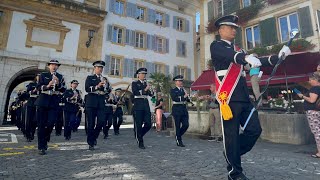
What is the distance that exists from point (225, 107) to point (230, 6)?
16.5 m

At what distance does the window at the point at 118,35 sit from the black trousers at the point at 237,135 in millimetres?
20587

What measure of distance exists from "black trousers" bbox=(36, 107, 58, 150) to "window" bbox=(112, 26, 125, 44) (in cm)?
1771

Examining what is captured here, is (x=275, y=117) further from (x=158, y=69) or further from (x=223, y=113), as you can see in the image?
(x=158, y=69)

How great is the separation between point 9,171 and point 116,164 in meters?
1.67

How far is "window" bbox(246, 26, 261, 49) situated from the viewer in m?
15.7

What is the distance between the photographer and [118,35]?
2264 centimetres

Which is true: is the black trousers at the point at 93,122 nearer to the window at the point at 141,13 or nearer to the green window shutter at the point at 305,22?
the green window shutter at the point at 305,22

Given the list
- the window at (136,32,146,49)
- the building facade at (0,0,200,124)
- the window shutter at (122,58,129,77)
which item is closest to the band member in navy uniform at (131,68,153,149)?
the building facade at (0,0,200,124)

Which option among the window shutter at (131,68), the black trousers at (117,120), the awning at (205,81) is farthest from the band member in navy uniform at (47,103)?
the window shutter at (131,68)

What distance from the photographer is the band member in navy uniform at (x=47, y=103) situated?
5.09m

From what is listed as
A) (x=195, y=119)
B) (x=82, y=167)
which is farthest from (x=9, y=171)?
(x=195, y=119)

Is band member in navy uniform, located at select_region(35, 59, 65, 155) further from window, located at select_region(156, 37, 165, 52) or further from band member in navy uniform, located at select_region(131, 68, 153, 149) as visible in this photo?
window, located at select_region(156, 37, 165, 52)

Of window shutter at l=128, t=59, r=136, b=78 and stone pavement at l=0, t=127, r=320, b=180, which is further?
window shutter at l=128, t=59, r=136, b=78

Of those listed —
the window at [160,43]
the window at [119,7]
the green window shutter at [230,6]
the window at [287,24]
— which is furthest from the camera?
the window at [160,43]
